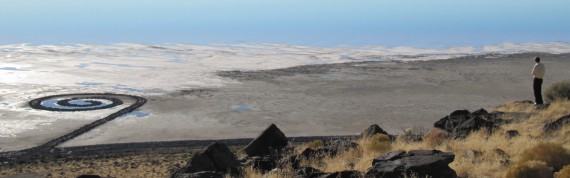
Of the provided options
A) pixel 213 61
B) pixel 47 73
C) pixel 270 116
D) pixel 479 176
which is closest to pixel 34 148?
pixel 270 116

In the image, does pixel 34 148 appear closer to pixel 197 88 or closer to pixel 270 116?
pixel 270 116

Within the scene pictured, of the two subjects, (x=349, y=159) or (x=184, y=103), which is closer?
(x=349, y=159)

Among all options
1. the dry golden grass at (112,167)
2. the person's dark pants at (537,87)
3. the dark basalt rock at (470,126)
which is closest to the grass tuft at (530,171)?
the dark basalt rock at (470,126)

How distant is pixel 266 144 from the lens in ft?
44.7

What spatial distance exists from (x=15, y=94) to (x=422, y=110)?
2118cm

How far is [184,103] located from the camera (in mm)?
29703

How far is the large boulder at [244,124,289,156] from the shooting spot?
531 inches

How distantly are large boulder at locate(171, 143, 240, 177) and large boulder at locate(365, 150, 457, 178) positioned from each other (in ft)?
9.35

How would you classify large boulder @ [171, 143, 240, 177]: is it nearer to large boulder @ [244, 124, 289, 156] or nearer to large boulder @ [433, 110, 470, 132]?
large boulder @ [244, 124, 289, 156]

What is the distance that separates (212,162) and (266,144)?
9.77 feet

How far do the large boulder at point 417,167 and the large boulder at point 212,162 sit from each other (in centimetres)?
285

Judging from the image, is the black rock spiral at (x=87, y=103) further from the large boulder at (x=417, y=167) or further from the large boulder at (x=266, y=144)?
the large boulder at (x=417, y=167)

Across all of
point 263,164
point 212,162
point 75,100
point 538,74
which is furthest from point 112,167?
point 75,100

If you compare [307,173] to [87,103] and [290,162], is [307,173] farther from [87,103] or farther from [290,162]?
[87,103]
